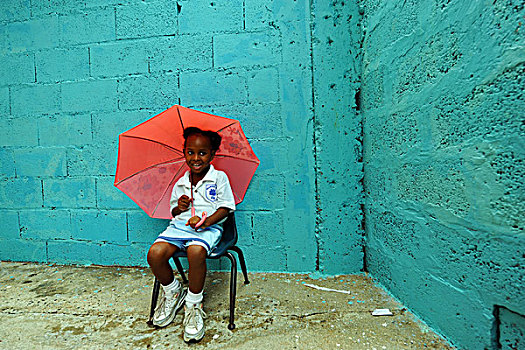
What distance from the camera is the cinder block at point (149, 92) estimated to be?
2.50 m

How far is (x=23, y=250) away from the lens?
2809 mm

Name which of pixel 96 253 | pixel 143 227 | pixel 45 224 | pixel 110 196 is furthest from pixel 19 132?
pixel 143 227

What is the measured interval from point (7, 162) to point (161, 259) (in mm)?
2162

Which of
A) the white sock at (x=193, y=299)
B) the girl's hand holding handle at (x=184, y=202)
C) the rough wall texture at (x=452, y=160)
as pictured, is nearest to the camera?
the rough wall texture at (x=452, y=160)

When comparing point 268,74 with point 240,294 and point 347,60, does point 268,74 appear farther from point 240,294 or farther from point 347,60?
point 240,294

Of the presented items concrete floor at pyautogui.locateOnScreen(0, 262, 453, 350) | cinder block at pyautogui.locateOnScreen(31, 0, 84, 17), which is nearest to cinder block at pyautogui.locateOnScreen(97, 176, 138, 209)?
concrete floor at pyautogui.locateOnScreen(0, 262, 453, 350)

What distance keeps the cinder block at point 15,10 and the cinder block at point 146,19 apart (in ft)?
3.08

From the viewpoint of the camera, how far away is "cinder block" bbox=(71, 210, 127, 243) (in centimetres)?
260

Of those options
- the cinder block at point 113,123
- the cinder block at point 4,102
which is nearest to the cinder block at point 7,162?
the cinder block at point 4,102

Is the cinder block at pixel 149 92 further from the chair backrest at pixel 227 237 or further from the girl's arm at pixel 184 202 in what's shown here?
the chair backrest at pixel 227 237

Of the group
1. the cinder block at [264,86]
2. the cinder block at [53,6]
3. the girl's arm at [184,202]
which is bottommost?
the girl's arm at [184,202]

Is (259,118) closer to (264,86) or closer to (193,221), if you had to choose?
(264,86)

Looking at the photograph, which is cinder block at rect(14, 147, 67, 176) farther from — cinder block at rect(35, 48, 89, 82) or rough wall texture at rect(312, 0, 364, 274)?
rough wall texture at rect(312, 0, 364, 274)

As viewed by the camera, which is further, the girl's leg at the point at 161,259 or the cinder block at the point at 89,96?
the cinder block at the point at 89,96
